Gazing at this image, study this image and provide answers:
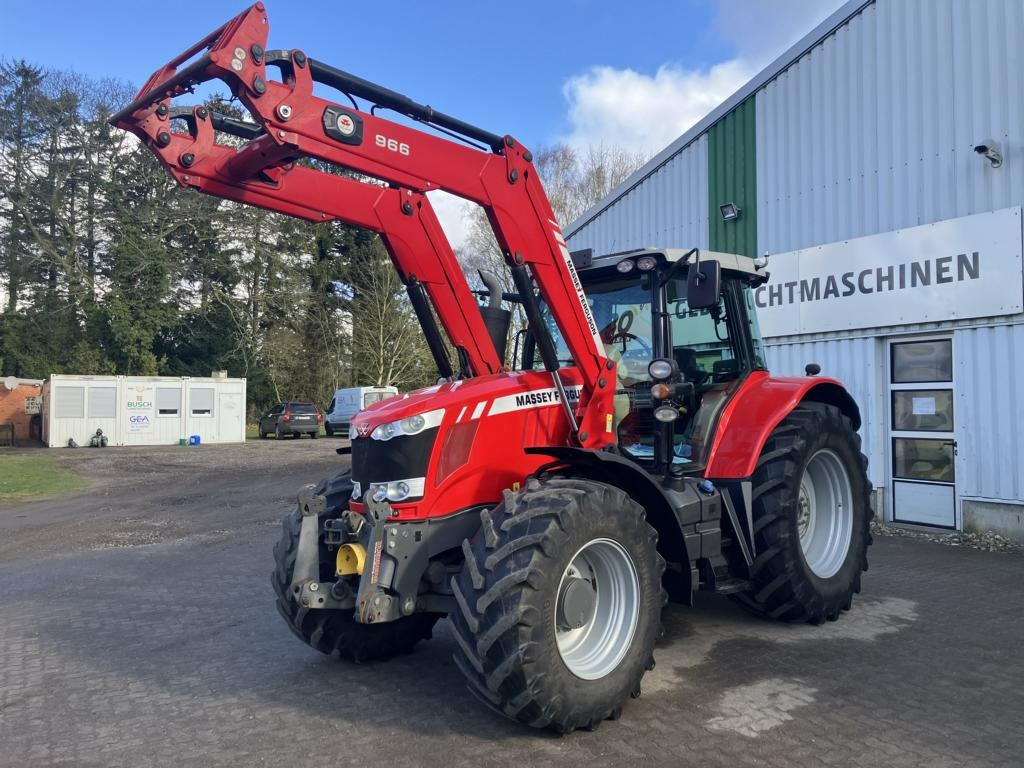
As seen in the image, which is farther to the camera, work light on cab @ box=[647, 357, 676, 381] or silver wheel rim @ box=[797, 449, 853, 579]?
silver wheel rim @ box=[797, 449, 853, 579]

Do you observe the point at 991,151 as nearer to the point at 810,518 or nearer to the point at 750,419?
the point at 810,518

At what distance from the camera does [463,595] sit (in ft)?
12.2

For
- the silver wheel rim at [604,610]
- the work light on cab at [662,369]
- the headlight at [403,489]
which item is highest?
the work light on cab at [662,369]

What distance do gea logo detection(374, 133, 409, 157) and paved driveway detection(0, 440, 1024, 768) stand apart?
9.34 feet

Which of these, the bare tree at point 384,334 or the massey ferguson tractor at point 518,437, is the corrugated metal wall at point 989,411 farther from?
the bare tree at point 384,334

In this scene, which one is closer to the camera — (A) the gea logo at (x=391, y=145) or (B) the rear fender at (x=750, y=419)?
(A) the gea logo at (x=391, y=145)

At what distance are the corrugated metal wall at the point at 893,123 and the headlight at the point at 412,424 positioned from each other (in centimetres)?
714

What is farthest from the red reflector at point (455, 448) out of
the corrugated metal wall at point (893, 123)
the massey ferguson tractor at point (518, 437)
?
the corrugated metal wall at point (893, 123)

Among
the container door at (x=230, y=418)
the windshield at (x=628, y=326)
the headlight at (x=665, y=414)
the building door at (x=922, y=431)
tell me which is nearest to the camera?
the headlight at (x=665, y=414)

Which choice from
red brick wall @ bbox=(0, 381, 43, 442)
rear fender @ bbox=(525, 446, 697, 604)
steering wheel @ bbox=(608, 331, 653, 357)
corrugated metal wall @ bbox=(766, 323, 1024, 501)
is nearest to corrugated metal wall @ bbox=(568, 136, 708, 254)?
corrugated metal wall @ bbox=(766, 323, 1024, 501)

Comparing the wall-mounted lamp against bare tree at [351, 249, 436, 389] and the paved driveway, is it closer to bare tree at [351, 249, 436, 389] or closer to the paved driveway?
the paved driveway

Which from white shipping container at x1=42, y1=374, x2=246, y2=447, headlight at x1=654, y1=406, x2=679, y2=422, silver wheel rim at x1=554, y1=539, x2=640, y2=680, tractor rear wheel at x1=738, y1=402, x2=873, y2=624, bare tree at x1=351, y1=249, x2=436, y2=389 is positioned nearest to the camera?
silver wheel rim at x1=554, y1=539, x2=640, y2=680

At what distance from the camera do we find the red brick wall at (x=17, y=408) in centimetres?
3191

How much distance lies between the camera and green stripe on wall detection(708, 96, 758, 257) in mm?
11383
